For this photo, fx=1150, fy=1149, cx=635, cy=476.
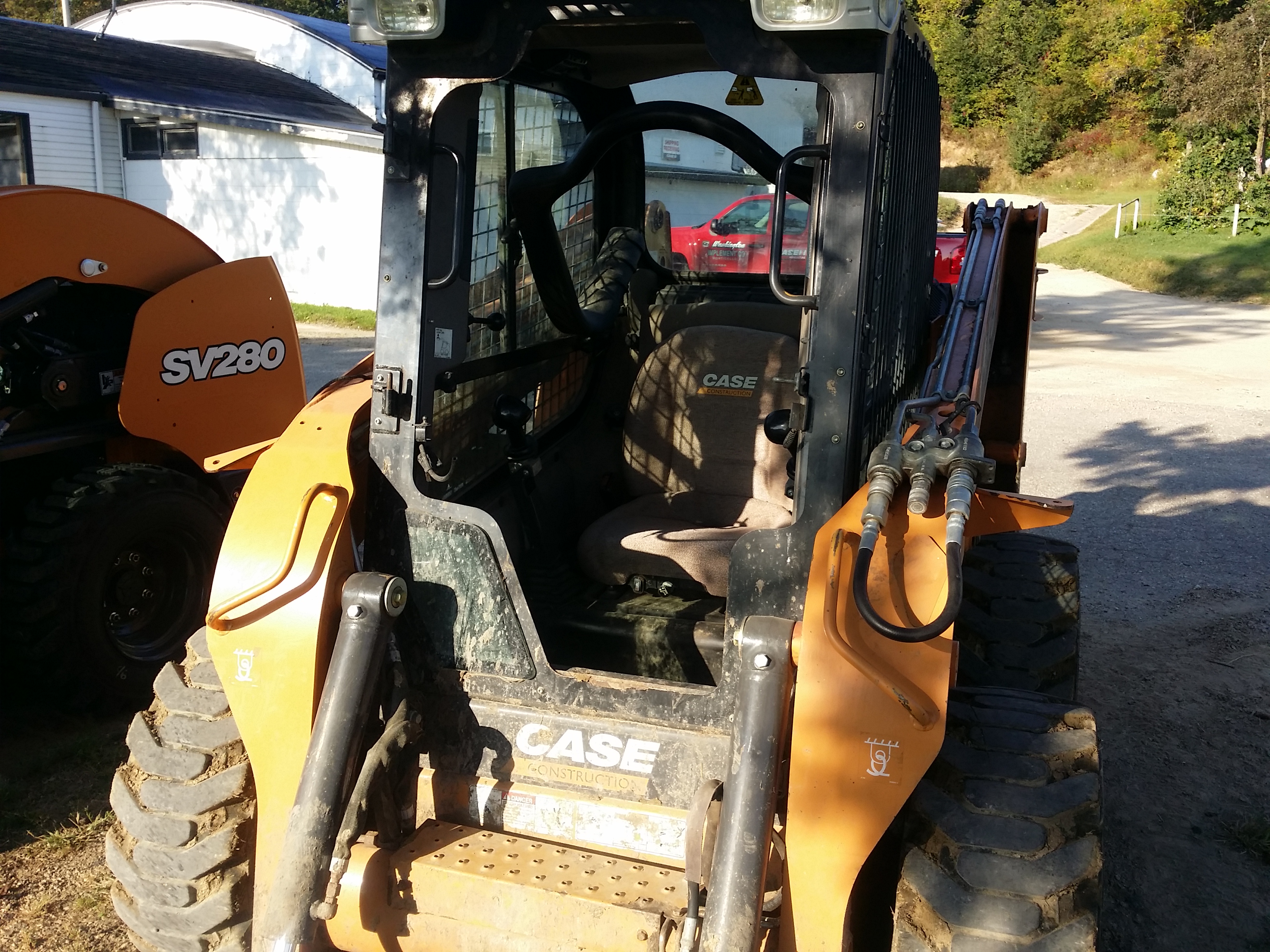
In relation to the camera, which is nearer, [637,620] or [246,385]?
[637,620]

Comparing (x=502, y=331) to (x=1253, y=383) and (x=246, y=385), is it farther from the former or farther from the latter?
(x=1253, y=383)

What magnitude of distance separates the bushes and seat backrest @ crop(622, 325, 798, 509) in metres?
28.5

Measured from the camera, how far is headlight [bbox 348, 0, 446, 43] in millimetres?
2395

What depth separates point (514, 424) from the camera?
11.0ft

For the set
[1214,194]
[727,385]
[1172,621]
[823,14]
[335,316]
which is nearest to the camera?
[823,14]

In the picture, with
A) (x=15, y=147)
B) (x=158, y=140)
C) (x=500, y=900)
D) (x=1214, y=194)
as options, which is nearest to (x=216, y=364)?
(x=500, y=900)

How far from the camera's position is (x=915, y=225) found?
347 cm

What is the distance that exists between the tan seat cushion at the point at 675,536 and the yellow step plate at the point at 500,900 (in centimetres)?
104

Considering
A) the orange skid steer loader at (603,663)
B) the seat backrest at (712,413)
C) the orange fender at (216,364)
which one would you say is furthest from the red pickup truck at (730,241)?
the orange fender at (216,364)

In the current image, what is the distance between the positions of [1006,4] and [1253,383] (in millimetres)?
40446

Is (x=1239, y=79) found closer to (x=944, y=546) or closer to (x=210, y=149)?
(x=210, y=149)

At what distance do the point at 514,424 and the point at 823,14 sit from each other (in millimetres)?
1529

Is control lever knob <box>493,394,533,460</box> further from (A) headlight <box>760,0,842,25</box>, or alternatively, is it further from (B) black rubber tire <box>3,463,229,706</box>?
(B) black rubber tire <box>3,463,229,706</box>

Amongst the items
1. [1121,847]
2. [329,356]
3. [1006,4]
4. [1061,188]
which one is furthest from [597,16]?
[1006,4]
